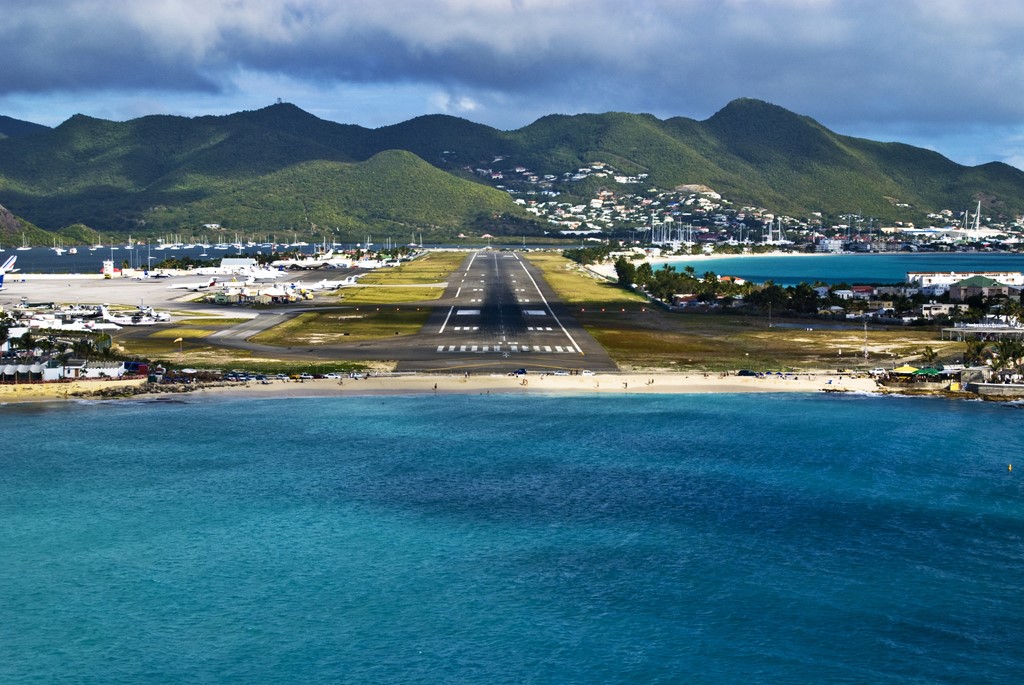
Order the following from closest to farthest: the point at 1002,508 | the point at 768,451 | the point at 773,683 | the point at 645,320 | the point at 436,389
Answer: the point at 773,683
the point at 1002,508
the point at 768,451
the point at 436,389
the point at 645,320

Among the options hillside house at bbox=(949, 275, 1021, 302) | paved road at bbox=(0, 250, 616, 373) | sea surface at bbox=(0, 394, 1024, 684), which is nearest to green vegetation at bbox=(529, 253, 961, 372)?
paved road at bbox=(0, 250, 616, 373)

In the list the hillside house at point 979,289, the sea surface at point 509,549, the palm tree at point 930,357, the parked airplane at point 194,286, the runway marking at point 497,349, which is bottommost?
the sea surface at point 509,549

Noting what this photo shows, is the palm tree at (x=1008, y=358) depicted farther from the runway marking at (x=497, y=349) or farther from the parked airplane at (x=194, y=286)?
the parked airplane at (x=194, y=286)

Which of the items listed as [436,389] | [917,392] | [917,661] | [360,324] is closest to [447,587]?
[917,661]

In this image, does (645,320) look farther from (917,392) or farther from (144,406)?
(144,406)

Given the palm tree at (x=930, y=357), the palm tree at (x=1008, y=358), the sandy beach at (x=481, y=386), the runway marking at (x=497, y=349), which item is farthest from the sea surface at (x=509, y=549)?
the runway marking at (x=497, y=349)

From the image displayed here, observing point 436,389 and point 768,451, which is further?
point 436,389
